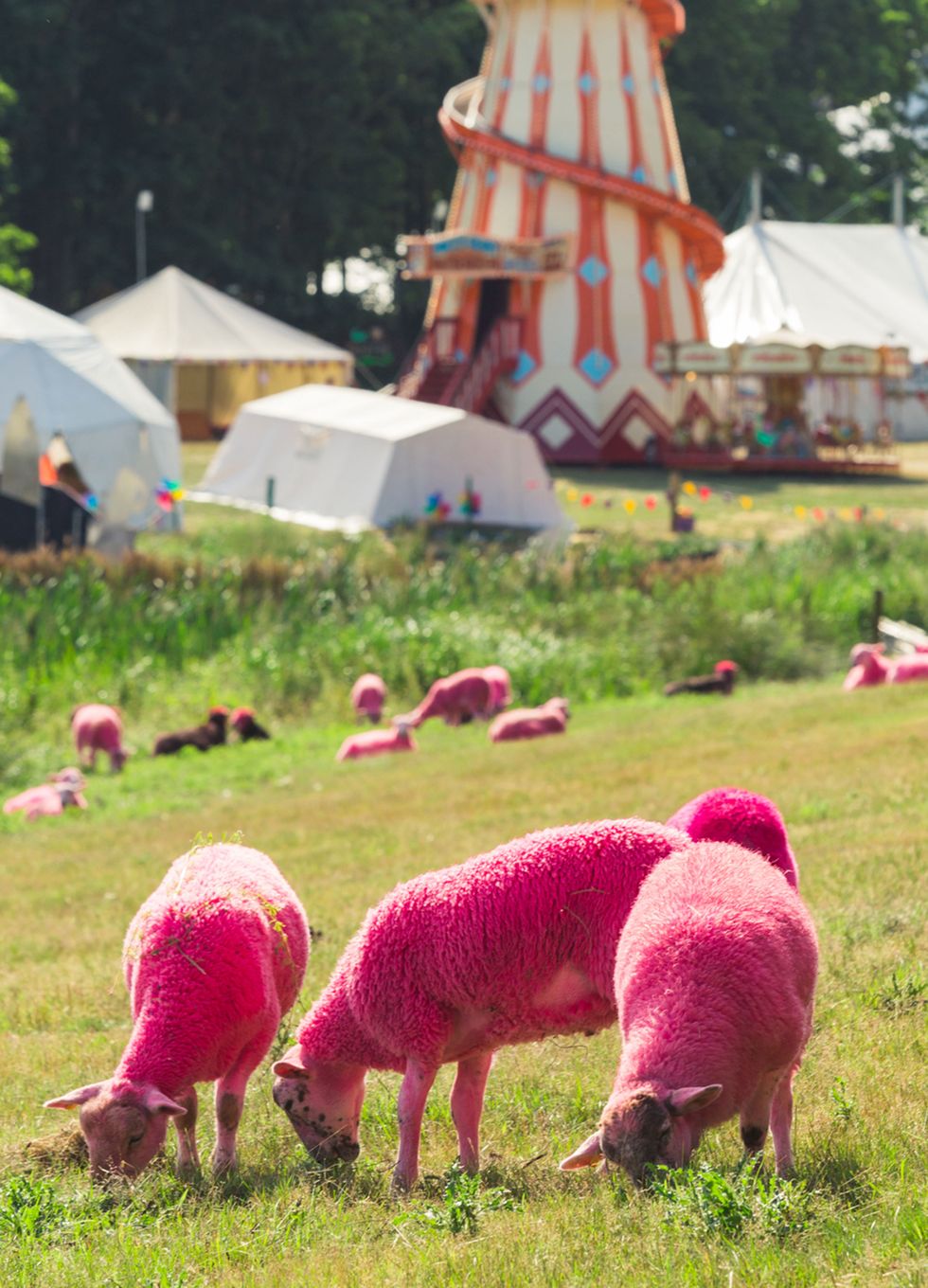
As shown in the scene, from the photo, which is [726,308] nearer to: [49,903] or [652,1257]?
[49,903]

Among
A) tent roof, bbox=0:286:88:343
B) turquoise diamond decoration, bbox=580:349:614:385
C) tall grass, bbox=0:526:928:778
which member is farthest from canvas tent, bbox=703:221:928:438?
tall grass, bbox=0:526:928:778

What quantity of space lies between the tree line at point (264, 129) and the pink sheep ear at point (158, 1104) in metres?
48.4

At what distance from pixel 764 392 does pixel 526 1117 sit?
43427mm

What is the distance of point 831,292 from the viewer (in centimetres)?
4938

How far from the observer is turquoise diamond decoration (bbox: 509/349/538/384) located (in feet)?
142

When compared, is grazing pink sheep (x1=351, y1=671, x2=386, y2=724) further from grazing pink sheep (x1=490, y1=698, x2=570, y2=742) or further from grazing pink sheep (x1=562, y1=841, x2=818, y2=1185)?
grazing pink sheep (x1=562, y1=841, x2=818, y2=1185)

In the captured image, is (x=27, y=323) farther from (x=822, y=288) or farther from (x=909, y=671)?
(x=822, y=288)

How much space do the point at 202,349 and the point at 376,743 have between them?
29889 mm

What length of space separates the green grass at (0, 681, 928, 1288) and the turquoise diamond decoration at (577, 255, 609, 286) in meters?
31.6

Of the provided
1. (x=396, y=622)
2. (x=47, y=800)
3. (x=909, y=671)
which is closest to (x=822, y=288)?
(x=396, y=622)

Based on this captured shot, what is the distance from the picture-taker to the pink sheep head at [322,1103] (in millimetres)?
5387

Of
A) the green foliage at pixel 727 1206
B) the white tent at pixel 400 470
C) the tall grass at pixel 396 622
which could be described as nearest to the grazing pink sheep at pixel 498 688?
the tall grass at pixel 396 622

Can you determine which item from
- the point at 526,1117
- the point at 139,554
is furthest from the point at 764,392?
the point at 526,1117

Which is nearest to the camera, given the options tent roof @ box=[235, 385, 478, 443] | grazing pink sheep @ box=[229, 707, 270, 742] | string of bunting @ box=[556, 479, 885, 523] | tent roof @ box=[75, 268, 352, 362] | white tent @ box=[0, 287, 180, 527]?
grazing pink sheep @ box=[229, 707, 270, 742]
